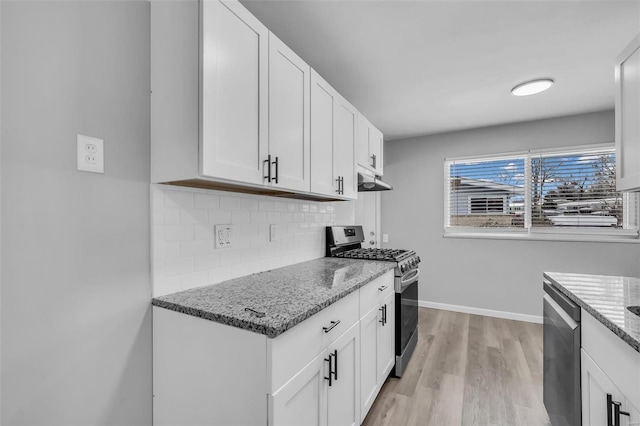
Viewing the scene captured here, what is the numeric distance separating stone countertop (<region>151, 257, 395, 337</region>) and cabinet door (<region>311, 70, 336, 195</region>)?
1.82ft

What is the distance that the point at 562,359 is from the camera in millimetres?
1465

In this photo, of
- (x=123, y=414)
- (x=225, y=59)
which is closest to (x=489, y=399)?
(x=123, y=414)

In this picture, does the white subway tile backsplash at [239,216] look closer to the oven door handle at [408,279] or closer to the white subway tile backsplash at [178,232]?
the white subway tile backsplash at [178,232]


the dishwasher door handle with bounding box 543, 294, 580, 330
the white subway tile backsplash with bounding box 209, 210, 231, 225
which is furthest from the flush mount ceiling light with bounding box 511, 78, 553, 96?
the white subway tile backsplash with bounding box 209, 210, 231, 225

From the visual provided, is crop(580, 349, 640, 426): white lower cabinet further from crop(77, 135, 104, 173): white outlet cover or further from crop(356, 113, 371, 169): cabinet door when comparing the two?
crop(77, 135, 104, 173): white outlet cover

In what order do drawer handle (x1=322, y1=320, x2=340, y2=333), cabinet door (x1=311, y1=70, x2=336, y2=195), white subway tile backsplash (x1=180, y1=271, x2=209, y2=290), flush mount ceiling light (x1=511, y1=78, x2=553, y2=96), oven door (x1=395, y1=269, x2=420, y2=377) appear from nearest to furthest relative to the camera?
drawer handle (x1=322, y1=320, x2=340, y2=333)
white subway tile backsplash (x1=180, y1=271, x2=209, y2=290)
cabinet door (x1=311, y1=70, x2=336, y2=195)
oven door (x1=395, y1=269, x2=420, y2=377)
flush mount ceiling light (x1=511, y1=78, x2=553, y2=96)

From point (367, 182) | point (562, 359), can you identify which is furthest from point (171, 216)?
point (562, 359)

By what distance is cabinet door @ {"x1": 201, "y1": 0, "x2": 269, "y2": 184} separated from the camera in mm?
1136

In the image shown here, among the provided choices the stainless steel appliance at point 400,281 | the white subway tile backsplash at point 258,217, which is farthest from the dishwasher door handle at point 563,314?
the white subway tile backsplash at point 258,217

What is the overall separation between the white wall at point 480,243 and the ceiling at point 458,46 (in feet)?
1.51

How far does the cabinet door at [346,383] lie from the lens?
135 centimetres

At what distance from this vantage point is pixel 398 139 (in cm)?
424

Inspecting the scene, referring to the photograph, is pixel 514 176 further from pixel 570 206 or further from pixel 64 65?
pixel 64 65

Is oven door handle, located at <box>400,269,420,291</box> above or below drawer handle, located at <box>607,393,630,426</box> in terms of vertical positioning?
above
